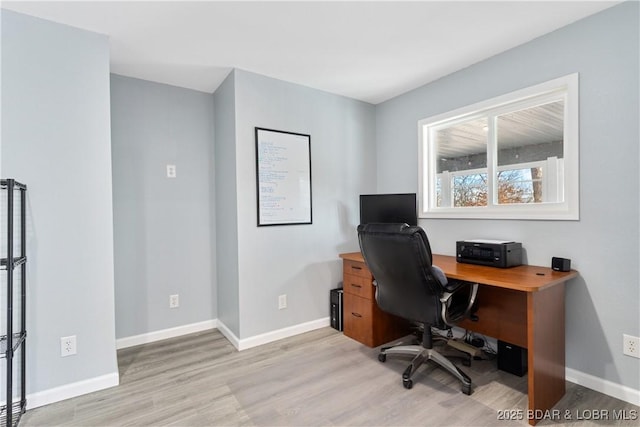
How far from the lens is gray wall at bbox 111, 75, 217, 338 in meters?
2.66

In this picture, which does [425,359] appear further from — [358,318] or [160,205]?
[160,205]

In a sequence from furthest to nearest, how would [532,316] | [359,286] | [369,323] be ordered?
1. [359,286]
2. [369,323]
3. [532,316]

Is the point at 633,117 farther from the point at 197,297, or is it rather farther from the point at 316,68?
the point at 197,297

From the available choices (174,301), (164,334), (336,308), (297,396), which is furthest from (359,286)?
(164,334)

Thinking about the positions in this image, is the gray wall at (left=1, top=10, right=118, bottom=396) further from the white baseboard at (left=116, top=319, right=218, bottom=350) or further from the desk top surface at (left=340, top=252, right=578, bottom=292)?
the desk top surface at (left=340, top=252, right=578, bottom=292)

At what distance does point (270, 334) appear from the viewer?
2.76m

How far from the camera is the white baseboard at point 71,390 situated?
1.84 metres

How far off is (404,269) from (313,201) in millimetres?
1371

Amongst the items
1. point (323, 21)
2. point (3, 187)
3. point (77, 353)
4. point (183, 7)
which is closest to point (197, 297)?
point (77, 353)

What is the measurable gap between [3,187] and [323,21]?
2.09m

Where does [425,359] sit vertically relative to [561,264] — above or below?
below

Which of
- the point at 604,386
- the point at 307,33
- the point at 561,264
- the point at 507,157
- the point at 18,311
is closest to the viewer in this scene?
the point at 18,311

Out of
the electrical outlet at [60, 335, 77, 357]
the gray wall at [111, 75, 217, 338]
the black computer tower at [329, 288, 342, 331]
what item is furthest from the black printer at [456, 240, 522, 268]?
the electrical outlet at [60, 335, 77, 357]

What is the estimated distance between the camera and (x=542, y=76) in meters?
2.17
